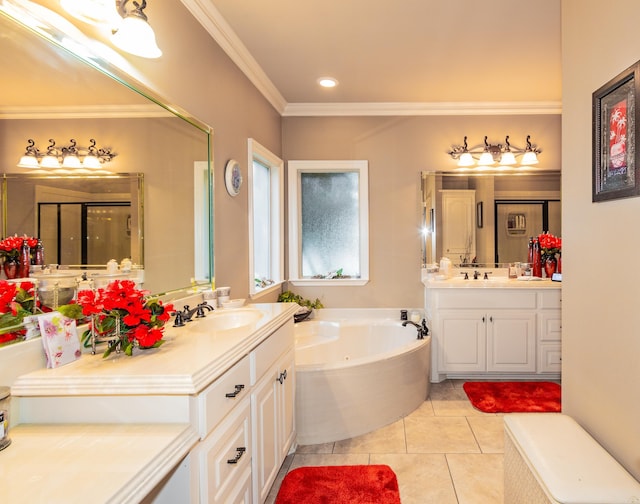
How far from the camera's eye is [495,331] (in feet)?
11.3

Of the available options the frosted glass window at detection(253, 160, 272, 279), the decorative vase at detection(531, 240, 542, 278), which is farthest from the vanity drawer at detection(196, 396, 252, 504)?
the decorative vase at detection(531, 240, 542, 278)

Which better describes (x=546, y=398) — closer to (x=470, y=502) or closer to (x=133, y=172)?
(x=470, y=502)

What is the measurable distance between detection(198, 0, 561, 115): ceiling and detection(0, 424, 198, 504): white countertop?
2113 millimetres

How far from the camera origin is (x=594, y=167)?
1.39m

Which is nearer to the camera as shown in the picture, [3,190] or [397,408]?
[3,190]

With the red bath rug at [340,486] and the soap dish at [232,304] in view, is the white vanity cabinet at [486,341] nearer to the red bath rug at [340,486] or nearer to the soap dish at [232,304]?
the red bath rug at [340,486]

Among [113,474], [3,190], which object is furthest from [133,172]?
[113,474]

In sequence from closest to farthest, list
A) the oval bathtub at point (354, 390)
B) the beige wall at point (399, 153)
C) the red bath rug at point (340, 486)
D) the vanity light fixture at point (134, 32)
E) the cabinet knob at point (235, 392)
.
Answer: the cabinet knob at point (235, 392)
the vanity light fixture at point (134, 32)
the red bath rug at point (340, 486)
the oval bathtub at point (354, 390)
the beige wall at point (399, 153)

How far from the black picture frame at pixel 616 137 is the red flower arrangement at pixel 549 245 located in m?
2.58

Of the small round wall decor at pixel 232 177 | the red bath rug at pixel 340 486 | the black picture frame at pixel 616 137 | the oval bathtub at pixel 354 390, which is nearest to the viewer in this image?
the black picture frame at pixel 616 137

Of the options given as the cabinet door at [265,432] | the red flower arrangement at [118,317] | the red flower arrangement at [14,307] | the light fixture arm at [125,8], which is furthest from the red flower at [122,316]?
the light fixture arm at [125,8]

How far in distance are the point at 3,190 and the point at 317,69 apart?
8.22 ft

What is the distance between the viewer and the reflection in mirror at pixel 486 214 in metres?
3.83

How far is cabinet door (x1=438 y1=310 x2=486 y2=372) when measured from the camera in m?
3.45
